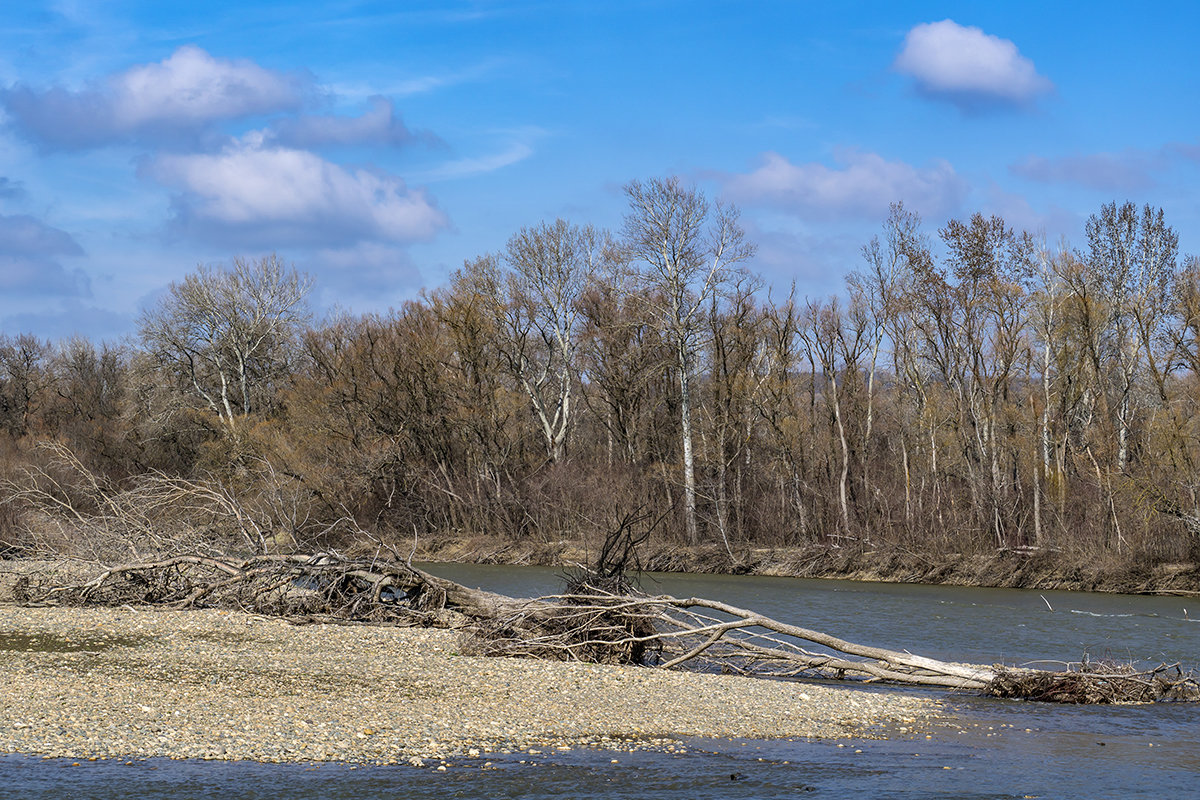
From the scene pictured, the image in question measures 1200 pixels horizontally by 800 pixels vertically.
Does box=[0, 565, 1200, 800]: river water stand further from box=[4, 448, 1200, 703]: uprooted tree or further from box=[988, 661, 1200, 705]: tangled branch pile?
box=[4, 448, 1200, 703]: uprooted tree

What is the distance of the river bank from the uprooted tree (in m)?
10.6

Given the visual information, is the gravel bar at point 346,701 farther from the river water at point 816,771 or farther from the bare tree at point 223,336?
the bare tree at point 223,336

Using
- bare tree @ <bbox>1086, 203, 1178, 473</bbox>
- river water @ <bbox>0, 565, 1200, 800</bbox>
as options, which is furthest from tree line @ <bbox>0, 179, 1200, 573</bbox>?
river water @ <bbox>0, 565, 1200, 800</bbox>

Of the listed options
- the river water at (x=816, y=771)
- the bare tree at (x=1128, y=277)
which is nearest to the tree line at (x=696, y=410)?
the bare tree at (x=1128, y=277)

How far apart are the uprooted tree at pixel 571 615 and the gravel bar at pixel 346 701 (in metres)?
1.02

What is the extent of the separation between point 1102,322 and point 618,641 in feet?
104

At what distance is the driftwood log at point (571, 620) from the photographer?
17422 mm

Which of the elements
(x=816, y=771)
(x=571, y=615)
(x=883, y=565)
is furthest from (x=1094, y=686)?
(x=883, y=565)

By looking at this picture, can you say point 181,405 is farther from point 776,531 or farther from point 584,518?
point 776,531

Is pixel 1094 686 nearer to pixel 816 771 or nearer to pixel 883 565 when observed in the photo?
pixel 816 771

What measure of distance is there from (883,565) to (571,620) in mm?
23531

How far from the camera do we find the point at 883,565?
132ft

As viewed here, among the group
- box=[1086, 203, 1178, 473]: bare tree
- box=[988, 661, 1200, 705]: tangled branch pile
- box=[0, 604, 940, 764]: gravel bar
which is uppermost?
box=[1086, 203, 1178, 473]: bare tree

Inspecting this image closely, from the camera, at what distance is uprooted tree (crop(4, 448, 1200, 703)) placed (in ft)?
57.6
